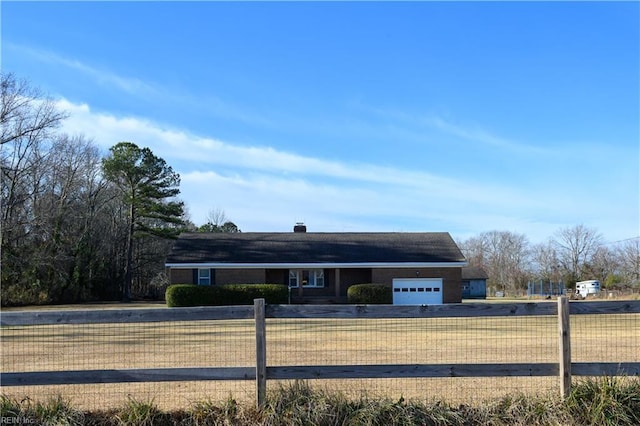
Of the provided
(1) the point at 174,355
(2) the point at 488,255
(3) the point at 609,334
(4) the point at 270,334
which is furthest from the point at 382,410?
(2) the point at 488,255

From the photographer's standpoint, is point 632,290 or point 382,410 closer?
point 382,410

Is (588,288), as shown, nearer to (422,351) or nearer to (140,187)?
(140,187)

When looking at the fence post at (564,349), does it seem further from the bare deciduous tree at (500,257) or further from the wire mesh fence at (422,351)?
the bare deciduous tree at (500,257)

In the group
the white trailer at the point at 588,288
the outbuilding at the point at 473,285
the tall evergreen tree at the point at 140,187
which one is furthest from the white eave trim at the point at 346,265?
the outbuilding at the point at 473,285

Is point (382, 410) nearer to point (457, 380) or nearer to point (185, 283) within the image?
point (457, 380)

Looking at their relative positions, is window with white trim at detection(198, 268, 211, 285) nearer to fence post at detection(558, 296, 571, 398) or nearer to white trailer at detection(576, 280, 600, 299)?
fence post at detection(558, 296, 571, 398)

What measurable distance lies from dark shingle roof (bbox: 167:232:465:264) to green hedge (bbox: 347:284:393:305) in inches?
123

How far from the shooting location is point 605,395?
6.12 m

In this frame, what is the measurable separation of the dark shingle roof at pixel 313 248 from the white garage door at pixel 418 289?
142cm

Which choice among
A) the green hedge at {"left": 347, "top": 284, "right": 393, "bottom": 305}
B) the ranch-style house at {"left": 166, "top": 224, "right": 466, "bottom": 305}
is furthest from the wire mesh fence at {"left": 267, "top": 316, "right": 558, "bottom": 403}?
the ranch-style house at {"left": 166, "top": 224, "right": 466, "bottom": 305}

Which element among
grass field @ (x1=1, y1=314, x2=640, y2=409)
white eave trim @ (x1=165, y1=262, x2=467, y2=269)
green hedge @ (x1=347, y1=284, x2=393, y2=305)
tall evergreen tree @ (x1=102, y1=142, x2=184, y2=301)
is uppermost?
tall evergreen tree @ (x1=102, y1=142, x2=184, y2=301)

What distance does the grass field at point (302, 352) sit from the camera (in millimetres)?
7598

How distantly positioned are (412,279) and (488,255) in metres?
59.8

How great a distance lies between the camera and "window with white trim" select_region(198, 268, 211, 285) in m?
39.0
